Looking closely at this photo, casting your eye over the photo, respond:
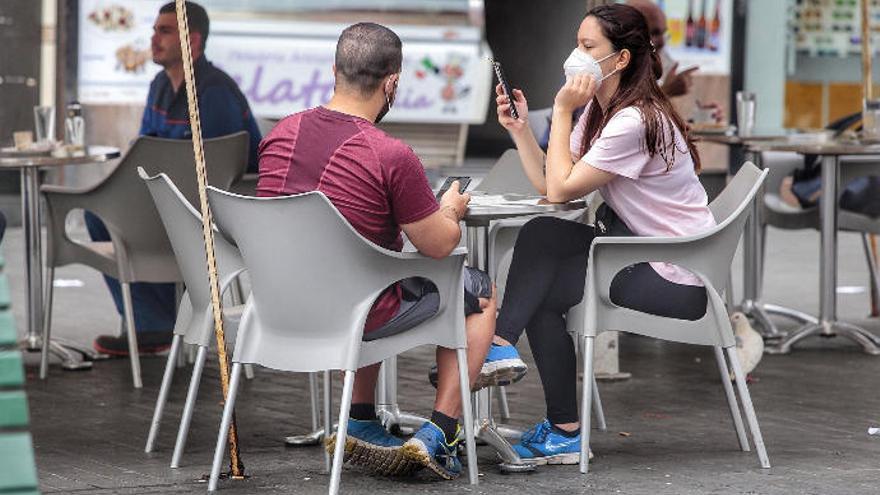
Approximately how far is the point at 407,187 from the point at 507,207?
1.67ft

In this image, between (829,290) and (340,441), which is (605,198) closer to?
(340,441)

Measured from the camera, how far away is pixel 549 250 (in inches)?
215

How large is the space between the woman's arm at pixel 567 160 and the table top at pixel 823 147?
275cm

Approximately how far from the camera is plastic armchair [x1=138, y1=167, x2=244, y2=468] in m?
5.36

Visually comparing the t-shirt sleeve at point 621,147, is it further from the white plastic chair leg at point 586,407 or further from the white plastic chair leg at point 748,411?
the white plastic chair leg at point 748,411

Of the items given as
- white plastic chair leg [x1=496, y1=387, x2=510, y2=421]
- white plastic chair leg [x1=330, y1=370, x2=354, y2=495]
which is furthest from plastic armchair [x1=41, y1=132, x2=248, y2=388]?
white plastic chair leg [x1=330, y1=370, x2=354, y2=495]

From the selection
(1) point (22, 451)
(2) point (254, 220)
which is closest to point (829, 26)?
(2) point (254, 220)

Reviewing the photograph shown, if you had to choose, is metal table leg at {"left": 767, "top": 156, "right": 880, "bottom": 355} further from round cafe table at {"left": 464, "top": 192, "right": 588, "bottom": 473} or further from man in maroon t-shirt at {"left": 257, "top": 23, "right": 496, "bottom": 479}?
man in maroon t-shirt at {"left": 257, "top": 23, "right": 496, "bottom": 479}

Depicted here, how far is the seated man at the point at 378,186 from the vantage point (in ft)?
15.8

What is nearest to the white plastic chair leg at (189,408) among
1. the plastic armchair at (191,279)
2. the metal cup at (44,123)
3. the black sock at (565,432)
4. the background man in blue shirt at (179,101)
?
the plastic armchair at (191,279)

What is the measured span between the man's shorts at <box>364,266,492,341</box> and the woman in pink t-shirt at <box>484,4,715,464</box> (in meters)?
0.21

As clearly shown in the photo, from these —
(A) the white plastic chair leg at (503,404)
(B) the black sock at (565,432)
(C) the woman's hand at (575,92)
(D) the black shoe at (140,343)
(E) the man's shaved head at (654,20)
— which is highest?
(E) the man's shaved head at (654,20)

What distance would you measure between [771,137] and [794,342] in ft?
3.41

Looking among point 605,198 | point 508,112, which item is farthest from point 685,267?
point 508,112
